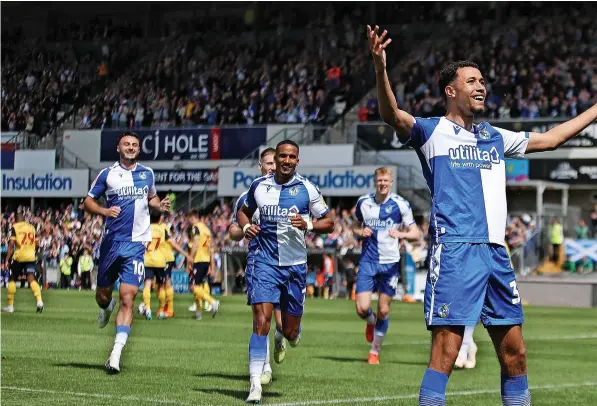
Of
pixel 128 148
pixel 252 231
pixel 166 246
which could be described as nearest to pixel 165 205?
pixel 128 148

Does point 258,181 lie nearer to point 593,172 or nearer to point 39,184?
point 593,172

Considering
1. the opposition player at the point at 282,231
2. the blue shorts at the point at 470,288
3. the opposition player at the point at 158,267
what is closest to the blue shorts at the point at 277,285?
the opposition player at the point at 282,231

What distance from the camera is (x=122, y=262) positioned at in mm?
13602

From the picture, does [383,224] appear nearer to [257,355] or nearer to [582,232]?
[257,355]

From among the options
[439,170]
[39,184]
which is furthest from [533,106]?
[439,170]

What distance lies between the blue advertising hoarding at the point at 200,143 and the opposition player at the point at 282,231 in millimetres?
31497

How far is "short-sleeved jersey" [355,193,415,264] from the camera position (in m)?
15.7

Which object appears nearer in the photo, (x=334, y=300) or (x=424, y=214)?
(x=334, y=300)

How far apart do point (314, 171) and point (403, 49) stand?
9.09 meters

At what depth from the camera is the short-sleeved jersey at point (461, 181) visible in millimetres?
7227

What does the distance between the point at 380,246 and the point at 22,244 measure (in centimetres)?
1288

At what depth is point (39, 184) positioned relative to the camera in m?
47.0

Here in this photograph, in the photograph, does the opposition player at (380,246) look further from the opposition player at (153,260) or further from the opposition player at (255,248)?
the opposition player at (153,260)

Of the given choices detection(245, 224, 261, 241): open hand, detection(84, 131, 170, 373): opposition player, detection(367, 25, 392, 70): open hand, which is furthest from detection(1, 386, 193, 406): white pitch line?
detection(367, 25, 392, 70): open hand
